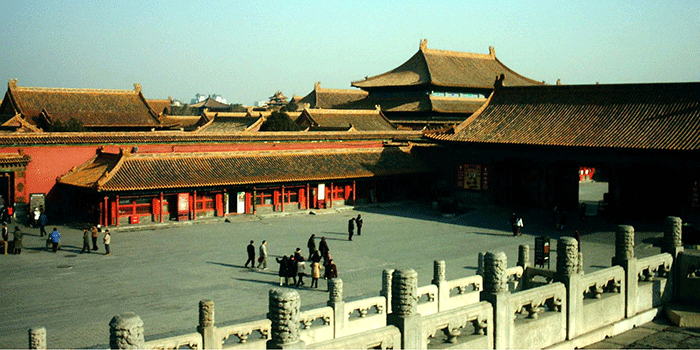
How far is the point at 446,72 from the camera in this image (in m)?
65.0

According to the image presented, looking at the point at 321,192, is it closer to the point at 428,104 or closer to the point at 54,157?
the point at 54,157

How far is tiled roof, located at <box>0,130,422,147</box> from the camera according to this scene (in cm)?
3803

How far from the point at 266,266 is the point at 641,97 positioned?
78.6ft

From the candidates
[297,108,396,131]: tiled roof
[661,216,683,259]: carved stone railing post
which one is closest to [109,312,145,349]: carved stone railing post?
[661,216,683,259]: carved stone railing post

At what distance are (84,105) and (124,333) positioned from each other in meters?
52.4

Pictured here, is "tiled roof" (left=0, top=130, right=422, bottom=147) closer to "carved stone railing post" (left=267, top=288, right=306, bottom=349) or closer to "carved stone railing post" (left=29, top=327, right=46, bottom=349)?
"carved stone railing post" (left=29, top=327, right=46, bottom=349)

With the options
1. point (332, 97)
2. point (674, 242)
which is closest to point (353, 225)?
point (674, 242)

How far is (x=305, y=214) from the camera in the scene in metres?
41.5

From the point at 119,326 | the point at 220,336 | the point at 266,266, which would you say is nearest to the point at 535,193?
the point at 266,266

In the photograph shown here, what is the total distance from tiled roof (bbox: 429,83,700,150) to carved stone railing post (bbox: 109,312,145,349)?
31.1 meters

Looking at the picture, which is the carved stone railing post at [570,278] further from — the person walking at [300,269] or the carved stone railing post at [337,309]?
the person walking at [300,269]

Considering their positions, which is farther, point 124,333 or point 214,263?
point 214,263

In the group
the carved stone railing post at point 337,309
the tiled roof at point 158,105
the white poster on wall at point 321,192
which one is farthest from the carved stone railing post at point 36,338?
the tiled roof at point 158,105

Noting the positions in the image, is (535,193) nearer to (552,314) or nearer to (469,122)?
(469,122)
